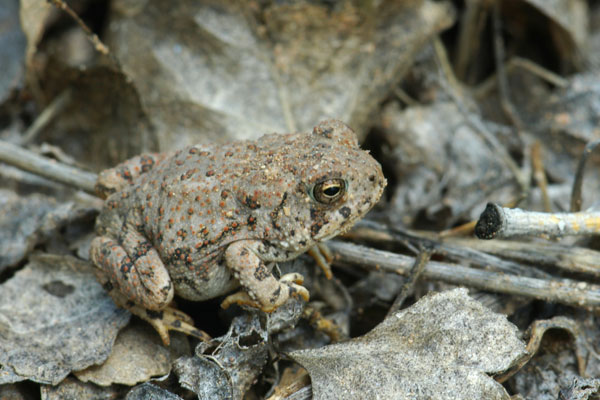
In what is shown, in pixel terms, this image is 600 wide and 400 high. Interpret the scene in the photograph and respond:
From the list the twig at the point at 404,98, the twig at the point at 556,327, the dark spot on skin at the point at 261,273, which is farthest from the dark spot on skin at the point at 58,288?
the twig at the point at 404,98

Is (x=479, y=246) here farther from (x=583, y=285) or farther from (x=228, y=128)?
(x=228, y=128)

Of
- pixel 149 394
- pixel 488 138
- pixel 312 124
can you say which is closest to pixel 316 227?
pixel 149 394

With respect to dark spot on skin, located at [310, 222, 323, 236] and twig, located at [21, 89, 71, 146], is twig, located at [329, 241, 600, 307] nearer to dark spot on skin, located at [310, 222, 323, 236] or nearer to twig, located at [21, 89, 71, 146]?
dark spot on skin, located at [310, 222, 323, 236]

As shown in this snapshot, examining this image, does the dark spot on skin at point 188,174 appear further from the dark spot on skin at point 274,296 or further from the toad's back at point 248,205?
the dark spot on skin at point 274,296

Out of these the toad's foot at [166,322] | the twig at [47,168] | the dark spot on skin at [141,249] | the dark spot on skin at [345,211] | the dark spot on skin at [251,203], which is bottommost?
the toad's foot at [166,322]

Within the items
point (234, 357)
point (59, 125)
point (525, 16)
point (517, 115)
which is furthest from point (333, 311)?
point (525, 16)

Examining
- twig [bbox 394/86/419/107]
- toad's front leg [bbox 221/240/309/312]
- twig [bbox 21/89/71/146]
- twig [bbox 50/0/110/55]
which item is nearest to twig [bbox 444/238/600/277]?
toad's front leg [bbox 221/240/309/312]
